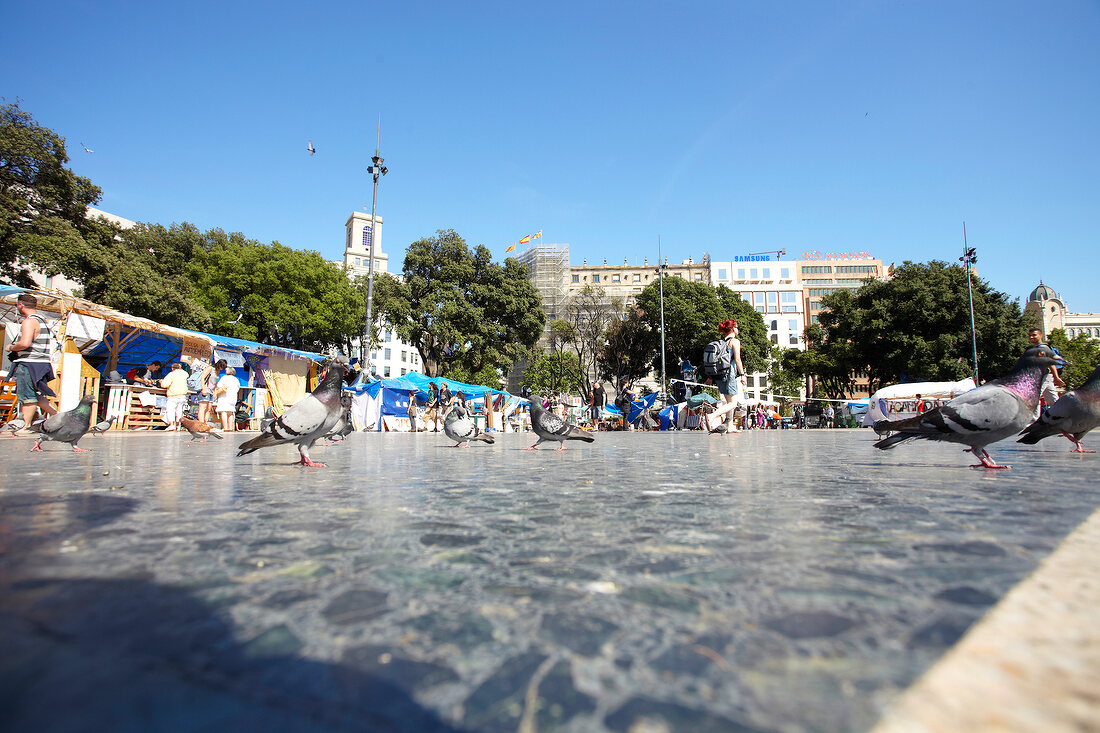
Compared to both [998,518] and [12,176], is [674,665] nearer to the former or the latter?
[998,518]

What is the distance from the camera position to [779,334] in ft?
309

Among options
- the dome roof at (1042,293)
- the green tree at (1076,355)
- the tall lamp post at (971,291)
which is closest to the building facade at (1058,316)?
the dome roof at (1042,293)

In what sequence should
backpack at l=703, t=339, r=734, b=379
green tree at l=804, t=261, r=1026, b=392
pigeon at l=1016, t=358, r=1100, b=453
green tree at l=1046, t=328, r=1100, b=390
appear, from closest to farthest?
pigeon at l=1016, t=358, r=1100, b=453
backpack at l=703, t=339, r=734, b=379
green tree at l=804, t=261, r=1026, b=392
green tree at l=1046, t=328, r=1100, b=390

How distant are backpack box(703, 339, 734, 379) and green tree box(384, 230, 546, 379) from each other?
2636 centimetres

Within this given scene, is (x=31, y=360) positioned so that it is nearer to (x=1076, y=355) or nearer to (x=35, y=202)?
(x=35, y=202)

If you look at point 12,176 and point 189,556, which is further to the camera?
point 12,176

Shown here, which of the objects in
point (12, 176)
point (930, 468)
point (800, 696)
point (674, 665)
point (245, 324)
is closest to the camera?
point (800, 696)

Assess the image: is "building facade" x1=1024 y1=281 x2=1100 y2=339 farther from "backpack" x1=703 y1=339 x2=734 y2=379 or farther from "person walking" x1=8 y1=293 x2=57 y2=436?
"person walking" x1=8 y1=293 x2=57 y2=436

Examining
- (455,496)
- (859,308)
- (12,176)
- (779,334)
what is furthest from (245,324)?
(779,334)

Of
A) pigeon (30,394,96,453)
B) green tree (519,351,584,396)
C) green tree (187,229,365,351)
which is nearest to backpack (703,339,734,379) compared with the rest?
pigeon (30,394,96,453)

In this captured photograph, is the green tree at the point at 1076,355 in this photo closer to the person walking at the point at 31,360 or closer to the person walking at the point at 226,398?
the person walking at the point at 226,398

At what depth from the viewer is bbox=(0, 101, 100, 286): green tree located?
23.1 m

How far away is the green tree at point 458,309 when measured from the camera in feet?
123

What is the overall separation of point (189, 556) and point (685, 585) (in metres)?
1.54
